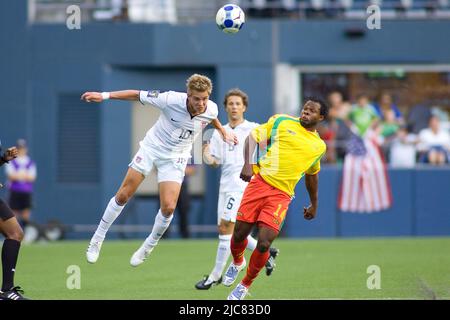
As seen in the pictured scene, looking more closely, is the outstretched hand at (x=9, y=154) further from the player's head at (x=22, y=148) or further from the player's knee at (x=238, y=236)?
the player's head at (x=22, y=148)

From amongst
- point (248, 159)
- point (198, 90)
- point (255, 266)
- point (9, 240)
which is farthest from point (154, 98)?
point (255, 266)

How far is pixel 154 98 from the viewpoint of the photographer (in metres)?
13.1

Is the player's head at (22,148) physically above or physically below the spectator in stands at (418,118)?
below

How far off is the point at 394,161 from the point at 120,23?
300 inches

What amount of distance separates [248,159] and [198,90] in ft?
3.98

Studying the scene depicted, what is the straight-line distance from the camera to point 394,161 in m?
25.4

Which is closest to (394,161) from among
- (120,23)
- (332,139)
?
(332,139)

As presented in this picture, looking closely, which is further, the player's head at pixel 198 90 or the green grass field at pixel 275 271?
the green grass field at pixel 275 271

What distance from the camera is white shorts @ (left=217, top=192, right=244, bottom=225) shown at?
14.3 meters

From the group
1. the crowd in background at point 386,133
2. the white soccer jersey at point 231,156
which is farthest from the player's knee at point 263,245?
the crowd in background at point 386,133

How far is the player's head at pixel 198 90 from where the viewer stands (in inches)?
503

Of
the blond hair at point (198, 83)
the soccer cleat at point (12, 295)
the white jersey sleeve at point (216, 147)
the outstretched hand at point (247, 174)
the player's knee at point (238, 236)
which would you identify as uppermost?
the blond hair at point (198, 83)

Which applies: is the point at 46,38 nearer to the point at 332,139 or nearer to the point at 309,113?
the point at 332,139

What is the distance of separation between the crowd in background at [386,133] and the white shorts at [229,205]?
11.0 m
